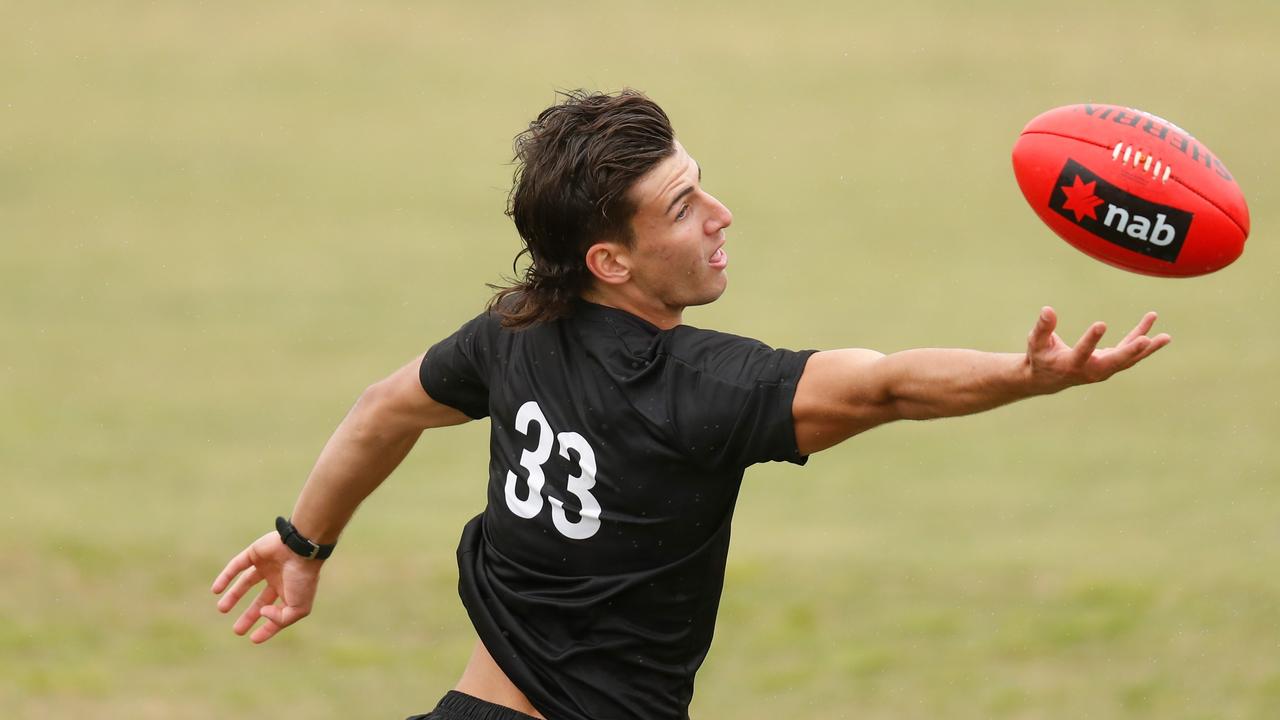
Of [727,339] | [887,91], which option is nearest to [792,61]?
[887,91]

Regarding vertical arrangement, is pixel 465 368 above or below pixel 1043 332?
above

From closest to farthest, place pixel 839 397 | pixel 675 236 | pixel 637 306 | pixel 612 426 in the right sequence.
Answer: pixel 839 397, pixel 612 426, pixel 675 236, pixel 637 306

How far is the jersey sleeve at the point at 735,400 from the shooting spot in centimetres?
454

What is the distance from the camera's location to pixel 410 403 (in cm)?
554

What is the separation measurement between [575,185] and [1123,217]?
148 centimetres

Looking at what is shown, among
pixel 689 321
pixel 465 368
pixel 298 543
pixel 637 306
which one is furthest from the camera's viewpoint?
pixel 689 321

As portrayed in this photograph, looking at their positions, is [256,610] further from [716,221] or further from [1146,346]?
[1146,346]

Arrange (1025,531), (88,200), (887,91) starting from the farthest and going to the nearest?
(887,91)
(88,200)
(1025,531)

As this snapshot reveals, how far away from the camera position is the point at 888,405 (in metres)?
4.45

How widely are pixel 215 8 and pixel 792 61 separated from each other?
10444 millimetres

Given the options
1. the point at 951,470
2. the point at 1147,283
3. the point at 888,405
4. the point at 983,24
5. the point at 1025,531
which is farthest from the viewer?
the point at 983,24

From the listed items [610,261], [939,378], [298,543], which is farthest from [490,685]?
[939,378]

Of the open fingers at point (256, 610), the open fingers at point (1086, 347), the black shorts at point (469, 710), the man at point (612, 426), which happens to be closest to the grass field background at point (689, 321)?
the open fingers at point (256, 610)

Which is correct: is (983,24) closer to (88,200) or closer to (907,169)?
(907,169)
